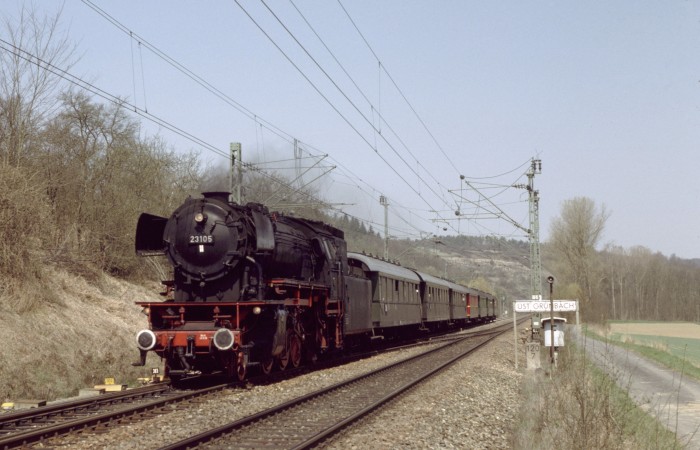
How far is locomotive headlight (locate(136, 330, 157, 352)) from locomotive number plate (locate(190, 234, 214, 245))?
214 cm

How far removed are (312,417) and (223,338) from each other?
307 cm

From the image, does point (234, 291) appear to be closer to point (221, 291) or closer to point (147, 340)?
point (221, 291)

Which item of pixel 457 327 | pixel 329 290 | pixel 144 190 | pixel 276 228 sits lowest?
pixel 457 327

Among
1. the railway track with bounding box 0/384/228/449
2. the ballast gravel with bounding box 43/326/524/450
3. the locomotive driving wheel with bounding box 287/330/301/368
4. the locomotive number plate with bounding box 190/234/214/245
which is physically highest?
the locomotive number plate with bounding box 190/234/214/245

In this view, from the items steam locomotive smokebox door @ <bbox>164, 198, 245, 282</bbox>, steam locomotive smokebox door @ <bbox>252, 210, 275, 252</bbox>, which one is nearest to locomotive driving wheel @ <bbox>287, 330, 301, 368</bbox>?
steam locomotive smokebox door @ <bbox>252, 210, 275, 252</bbox>

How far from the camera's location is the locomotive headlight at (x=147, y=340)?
43.3 feet

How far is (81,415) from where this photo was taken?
10555 millimetres

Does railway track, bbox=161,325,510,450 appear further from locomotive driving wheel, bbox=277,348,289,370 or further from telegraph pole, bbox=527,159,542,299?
telegraph pole, bbox=527,159,542,299

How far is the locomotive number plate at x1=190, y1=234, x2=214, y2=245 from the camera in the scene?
563 inches

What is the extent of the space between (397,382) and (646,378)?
9.91 metres

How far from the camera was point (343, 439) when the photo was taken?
9.12 metres

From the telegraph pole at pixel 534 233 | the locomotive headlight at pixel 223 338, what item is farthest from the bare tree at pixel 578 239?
the locomotive headlight at pixel 223 338

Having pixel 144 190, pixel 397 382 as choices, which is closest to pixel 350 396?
pixel 397 382

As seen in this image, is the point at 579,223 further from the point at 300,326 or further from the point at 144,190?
the point at 300,326
